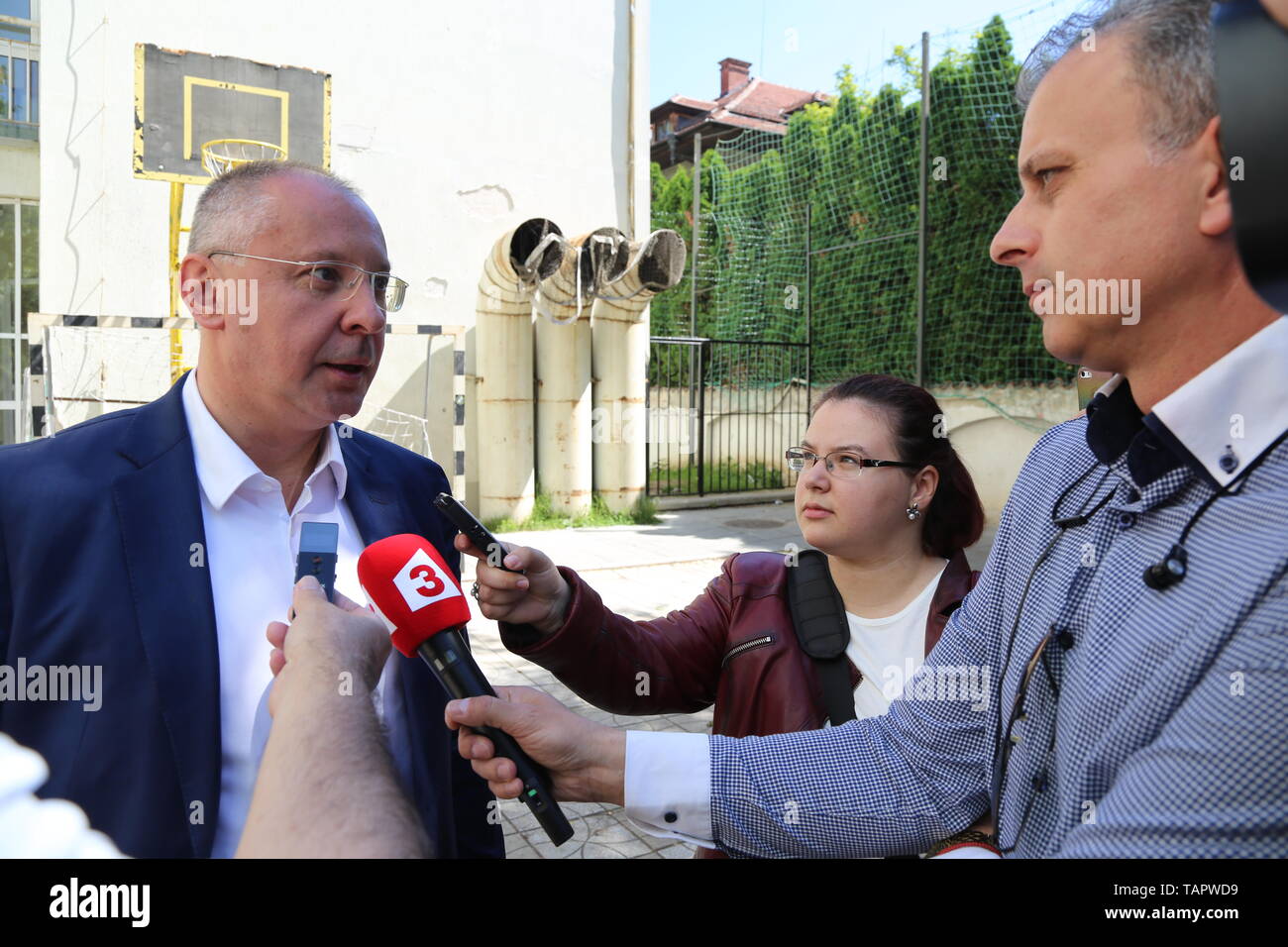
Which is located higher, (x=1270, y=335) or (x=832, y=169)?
(x=832, y=169)

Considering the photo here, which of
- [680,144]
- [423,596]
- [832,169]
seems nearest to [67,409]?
[423,596]

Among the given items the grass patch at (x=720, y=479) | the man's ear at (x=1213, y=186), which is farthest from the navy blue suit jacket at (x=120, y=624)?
the grass patch at (x=720, y=479)

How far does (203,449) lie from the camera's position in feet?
5.77

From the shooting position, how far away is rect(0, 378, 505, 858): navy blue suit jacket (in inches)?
55.6

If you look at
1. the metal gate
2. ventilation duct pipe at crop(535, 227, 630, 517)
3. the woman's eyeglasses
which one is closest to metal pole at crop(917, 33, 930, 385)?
the metal gate

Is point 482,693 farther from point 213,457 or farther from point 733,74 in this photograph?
point 733,74

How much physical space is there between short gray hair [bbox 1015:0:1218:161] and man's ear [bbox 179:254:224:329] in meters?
1.69

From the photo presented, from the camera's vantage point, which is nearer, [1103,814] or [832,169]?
[1103,814]

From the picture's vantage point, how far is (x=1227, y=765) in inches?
34.3

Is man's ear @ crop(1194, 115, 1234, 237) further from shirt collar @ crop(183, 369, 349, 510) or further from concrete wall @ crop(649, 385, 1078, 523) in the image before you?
concrete wall @ crop(649, 385, 1078, 523)

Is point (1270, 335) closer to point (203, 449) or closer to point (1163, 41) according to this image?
point (1163, 41)

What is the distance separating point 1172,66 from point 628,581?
6389 mm

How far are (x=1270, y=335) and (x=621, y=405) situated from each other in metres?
8.73
